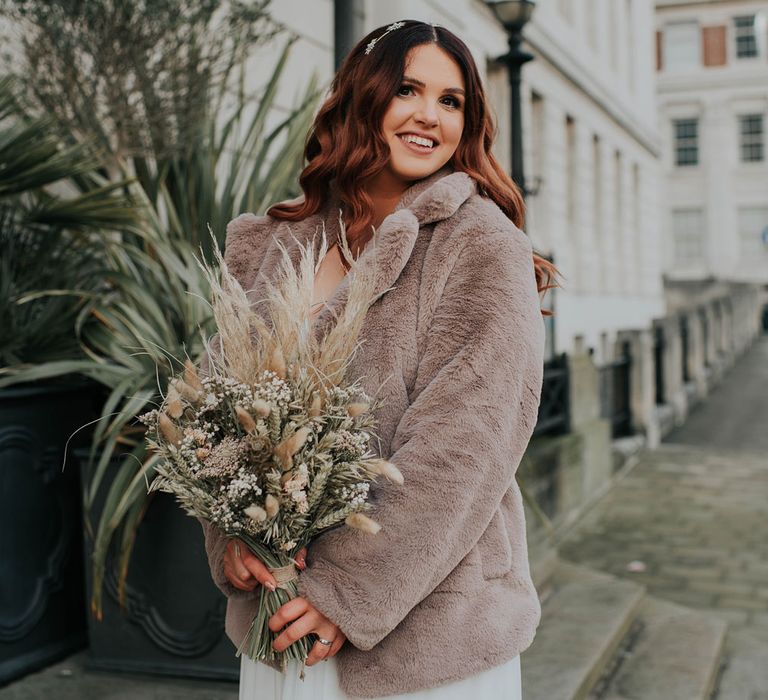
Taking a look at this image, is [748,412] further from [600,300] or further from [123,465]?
[123,465]

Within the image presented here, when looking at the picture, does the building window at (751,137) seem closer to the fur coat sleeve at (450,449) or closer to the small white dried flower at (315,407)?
the fur coat sleeve at (450,449)

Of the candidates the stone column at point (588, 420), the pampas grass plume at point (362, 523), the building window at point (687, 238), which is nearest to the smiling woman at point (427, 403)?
the pampas grass plume at point (362, 523)

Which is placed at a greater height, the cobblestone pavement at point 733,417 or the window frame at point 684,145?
the window frame at point 684,145

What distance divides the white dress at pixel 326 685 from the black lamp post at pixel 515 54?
18.6 ft

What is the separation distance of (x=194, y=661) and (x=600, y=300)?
16.6 m

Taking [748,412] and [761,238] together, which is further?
[761,238]

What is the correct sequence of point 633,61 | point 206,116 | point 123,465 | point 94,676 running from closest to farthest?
point 123,465 → point 94,676 → point 206,116 → point 633,61

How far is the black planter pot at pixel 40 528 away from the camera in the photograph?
139 inches

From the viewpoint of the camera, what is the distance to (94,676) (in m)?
3.60

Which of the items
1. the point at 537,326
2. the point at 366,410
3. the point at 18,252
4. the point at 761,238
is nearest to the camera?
the point at 366,410

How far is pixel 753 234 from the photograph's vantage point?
131 feet

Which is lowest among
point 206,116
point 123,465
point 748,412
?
point 748,412

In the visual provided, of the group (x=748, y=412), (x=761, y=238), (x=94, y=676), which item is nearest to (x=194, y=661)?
(x=94, y=676)

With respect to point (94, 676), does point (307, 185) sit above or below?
above
